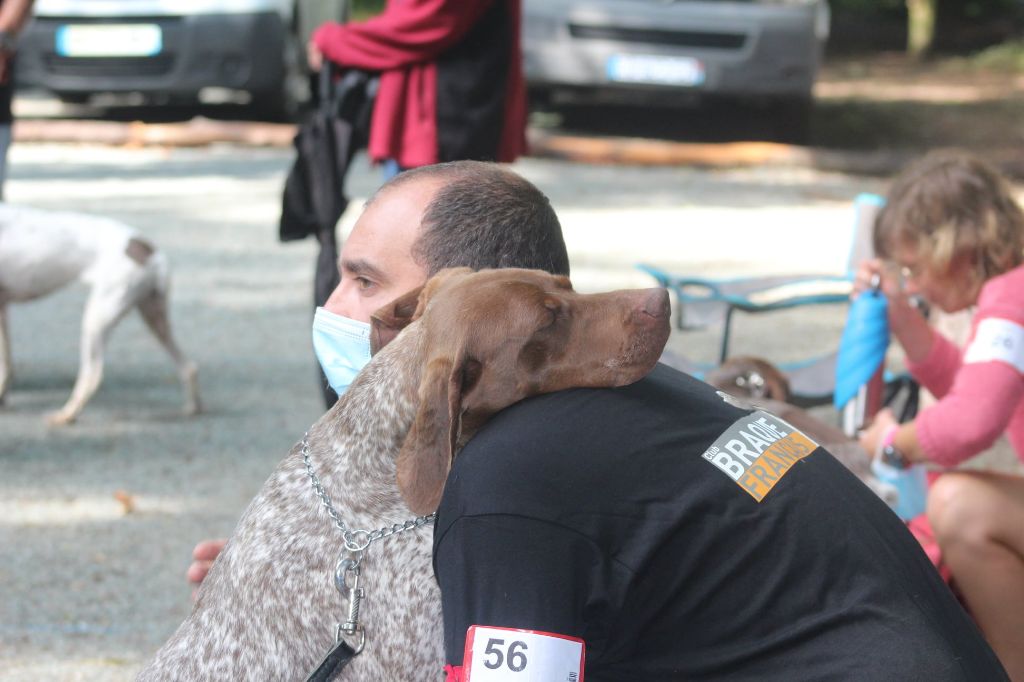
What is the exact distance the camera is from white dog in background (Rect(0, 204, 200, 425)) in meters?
5.37

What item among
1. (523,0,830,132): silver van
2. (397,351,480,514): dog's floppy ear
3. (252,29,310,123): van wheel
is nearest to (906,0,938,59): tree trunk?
(523,0,830,132): silver van

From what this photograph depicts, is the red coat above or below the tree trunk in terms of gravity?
above

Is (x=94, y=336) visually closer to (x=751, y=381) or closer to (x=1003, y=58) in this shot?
(x=751, y=381)

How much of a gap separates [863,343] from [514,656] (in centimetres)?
243

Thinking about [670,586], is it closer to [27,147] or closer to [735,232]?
[735,232]

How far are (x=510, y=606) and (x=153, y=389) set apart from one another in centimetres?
480

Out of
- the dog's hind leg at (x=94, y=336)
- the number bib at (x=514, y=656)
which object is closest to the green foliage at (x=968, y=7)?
the dog's hind leg at (x=94, y=336)

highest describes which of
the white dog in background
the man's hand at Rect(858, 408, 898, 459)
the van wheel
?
the man's hand at Rect(858, 408, 898, 459)

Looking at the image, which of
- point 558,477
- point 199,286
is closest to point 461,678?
point 558,477

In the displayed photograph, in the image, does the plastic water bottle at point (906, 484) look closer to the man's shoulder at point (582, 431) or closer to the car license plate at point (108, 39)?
the man's shoulder at point (582, 431)

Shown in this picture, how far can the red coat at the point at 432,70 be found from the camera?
14.8 feet

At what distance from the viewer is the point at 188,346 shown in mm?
6680

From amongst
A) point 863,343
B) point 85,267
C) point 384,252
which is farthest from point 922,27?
point 384,252

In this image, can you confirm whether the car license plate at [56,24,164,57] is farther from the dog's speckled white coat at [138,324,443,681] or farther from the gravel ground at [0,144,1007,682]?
the dog's speckled white coat at [138,324,443,681]
